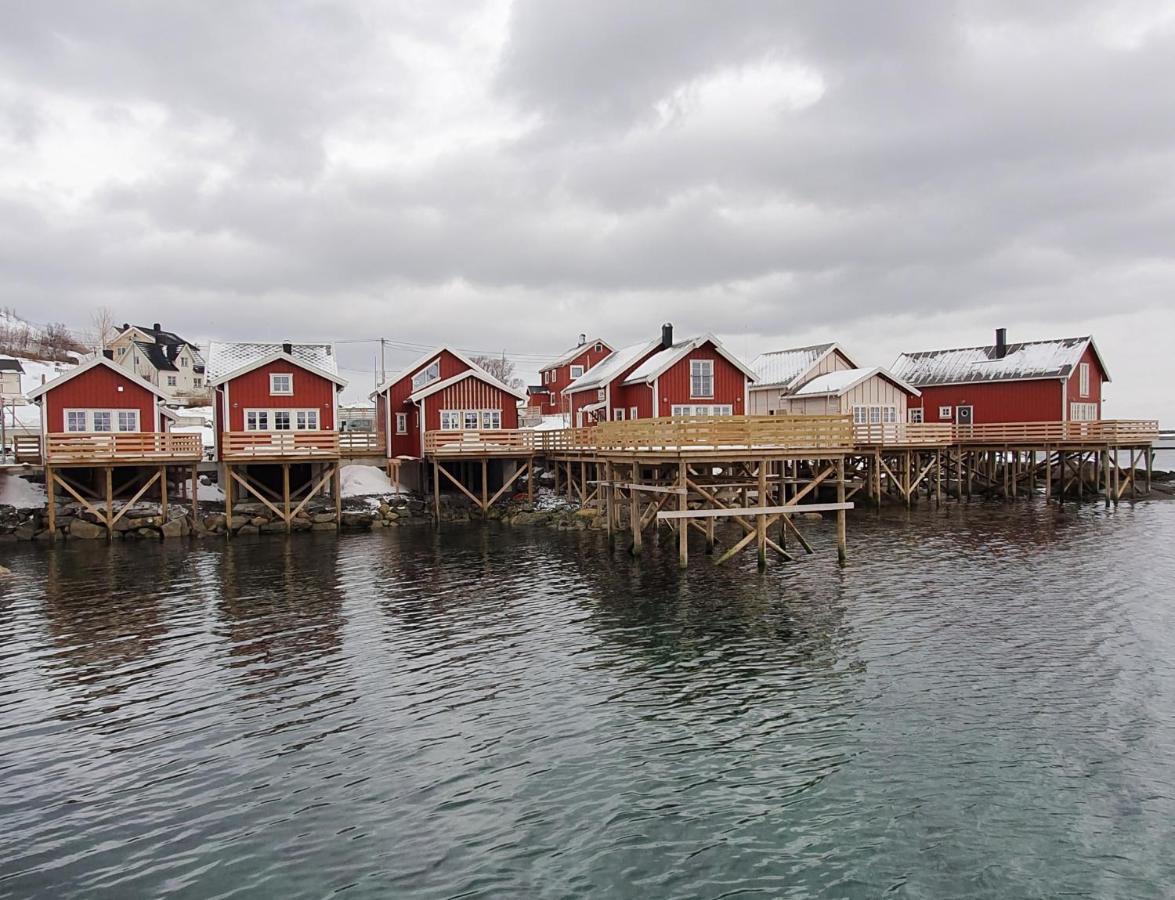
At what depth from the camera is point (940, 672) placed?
14109 mm

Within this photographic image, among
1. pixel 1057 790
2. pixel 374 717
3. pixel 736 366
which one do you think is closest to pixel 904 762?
pixel 1057 790

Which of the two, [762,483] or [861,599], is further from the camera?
[762,483]

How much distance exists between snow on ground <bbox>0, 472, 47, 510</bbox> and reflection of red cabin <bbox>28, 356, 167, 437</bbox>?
3.18m

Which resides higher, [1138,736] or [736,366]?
[736,366]

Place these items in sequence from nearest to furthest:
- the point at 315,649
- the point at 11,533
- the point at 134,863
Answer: the point at 134,863 → the point at 315,649 → the point at 11,533

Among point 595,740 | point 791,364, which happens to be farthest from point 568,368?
point 595,740

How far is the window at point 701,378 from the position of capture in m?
38.7

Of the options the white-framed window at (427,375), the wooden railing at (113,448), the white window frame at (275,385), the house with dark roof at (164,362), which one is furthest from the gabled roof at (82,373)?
the house with dark roof at (164,362)

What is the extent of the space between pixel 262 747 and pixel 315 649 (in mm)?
4922

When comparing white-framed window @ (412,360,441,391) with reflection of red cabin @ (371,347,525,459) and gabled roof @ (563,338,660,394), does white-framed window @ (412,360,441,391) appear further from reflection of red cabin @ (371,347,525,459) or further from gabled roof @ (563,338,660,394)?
gabled roof @ (563,338,660,394)

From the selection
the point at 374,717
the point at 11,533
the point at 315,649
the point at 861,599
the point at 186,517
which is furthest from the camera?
the point at 186,517

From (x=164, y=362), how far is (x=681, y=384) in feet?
202

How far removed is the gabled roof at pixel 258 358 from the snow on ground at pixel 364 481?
18.1ft

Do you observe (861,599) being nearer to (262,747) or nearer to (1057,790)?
(1057,790)
